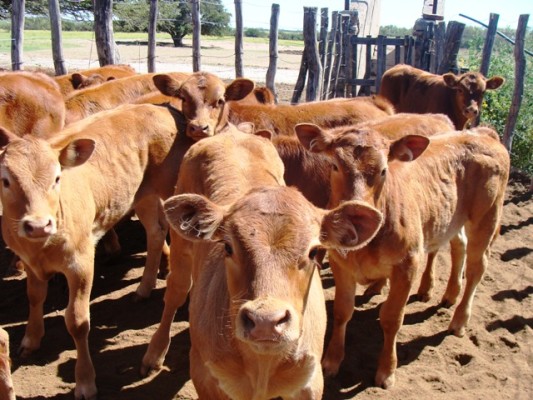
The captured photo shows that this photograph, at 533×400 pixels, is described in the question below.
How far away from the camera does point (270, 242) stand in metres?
3.02

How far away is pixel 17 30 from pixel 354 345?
795 cm

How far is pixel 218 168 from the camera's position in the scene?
4.52 meters

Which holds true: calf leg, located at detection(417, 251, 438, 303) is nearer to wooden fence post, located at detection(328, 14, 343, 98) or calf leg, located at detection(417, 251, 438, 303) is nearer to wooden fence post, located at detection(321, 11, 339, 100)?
wooden fence post, located at detection(321, 11, 339, 100)

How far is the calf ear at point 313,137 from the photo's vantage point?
5.02 metres

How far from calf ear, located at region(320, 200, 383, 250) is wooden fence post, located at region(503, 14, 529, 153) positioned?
330 inches

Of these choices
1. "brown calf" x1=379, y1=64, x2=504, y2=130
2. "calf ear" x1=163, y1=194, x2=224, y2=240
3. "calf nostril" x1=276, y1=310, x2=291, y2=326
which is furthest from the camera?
"brown calf" x1=379, y1=64, x2=504, y2=130

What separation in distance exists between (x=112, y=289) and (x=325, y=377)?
2.65m

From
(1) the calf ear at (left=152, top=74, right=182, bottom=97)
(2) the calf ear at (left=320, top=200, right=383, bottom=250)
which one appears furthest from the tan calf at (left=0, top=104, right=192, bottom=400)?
(2) the calf ear at (left=320, top=200, right=383, bottom=250)

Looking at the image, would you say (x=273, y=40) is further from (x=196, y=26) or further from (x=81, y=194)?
(x=81, y=194)

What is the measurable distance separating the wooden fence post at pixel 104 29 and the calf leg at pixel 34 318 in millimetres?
6116

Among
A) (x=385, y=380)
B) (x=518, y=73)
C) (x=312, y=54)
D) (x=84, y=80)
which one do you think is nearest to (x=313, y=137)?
(x=385, y=380)

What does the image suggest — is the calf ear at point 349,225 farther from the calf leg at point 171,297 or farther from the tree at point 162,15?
the tree at point 162,15

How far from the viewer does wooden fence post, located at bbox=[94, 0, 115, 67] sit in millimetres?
10070

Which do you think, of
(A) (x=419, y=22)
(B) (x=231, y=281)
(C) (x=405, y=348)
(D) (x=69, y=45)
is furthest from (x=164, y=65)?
(B) (x=231, y=281)
